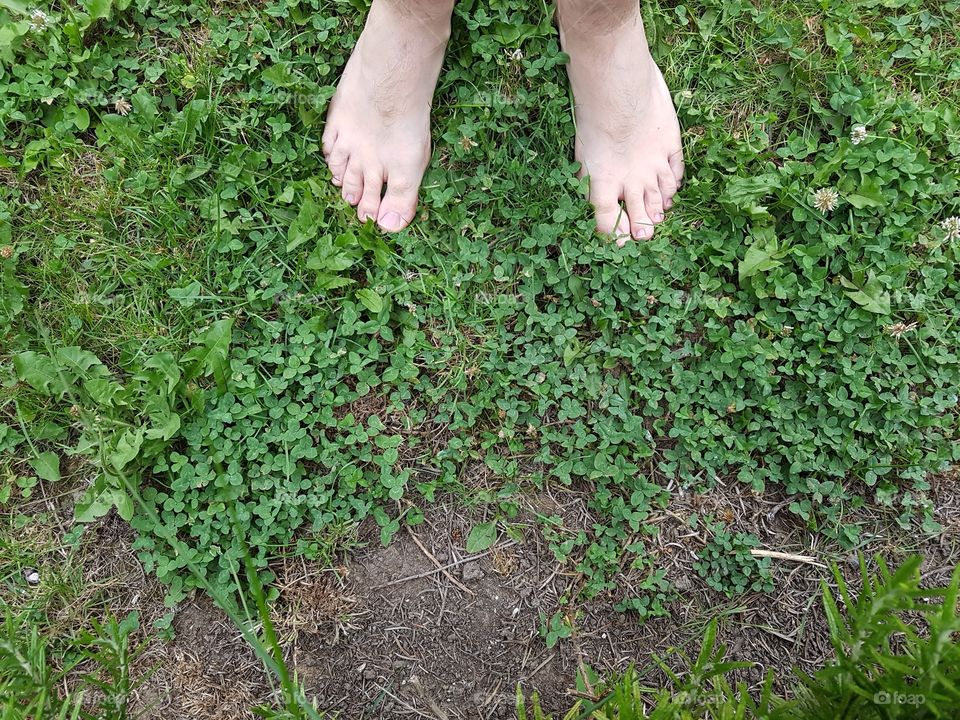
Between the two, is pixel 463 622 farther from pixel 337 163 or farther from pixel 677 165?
pixel 677 165

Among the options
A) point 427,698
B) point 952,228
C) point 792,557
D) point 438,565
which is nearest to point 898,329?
point 952,228

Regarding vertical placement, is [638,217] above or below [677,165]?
below

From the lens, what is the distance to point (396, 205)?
8.01 feet

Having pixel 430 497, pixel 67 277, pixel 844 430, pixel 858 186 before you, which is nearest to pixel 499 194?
pixel 430 497

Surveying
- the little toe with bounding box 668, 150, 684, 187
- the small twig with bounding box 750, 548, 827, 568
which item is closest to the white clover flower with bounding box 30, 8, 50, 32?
the little toe with bounding box 668, 150, 684, 187

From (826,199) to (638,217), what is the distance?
2.09ft

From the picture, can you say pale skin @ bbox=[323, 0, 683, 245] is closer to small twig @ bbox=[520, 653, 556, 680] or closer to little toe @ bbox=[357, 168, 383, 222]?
little toe @ bbox=[357, 168, 383, 222]

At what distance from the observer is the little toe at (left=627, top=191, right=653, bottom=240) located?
2422 millimetres

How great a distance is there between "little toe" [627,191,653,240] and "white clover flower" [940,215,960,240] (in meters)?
1.02

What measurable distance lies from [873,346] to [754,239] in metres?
0.54

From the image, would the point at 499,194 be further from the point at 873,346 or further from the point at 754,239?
the point at 873,346

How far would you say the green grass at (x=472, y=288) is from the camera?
2.28m

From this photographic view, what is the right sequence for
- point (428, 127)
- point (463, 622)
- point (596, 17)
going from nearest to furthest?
point (596, 17), point (463, 622), point (428, 127)

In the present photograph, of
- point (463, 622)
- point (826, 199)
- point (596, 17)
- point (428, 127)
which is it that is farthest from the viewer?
point (428, 127)
